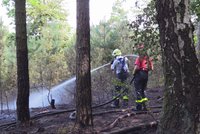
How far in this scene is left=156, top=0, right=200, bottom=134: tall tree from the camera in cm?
414

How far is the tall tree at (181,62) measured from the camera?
4141mm

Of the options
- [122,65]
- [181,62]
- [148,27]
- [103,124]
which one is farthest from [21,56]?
[181,62]

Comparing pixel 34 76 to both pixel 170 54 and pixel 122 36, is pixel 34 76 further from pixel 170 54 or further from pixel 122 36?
pixel 170 54

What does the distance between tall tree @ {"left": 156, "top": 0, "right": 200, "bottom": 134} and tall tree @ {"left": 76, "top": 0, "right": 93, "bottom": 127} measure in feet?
8.77

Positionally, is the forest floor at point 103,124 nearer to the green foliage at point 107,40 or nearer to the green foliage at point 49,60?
the green foliage at point 49,60

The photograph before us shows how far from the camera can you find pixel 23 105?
800cm

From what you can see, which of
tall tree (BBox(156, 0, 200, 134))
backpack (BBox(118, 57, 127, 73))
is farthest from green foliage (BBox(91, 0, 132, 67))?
tall tree (BBox(156, 0, 200, 134))

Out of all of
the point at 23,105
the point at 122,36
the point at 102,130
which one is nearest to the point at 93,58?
the point at 122,36

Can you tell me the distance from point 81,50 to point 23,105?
2219mm

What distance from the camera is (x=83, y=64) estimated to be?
6785 millimetres

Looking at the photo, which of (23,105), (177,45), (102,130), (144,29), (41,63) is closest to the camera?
(177,45)

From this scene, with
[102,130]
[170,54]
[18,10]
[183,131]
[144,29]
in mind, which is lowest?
[102,130]

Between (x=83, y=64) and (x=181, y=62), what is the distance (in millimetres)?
2941

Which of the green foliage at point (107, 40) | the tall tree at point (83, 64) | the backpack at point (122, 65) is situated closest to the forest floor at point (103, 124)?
the tall tree at point (83, 64)
